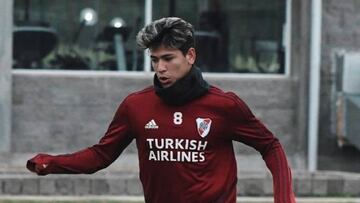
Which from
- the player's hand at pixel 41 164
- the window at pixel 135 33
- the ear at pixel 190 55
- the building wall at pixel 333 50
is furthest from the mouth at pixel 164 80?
the building wall at pixel 333 50

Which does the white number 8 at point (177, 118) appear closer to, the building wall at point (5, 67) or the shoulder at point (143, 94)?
the shoulder at point (143, 94)

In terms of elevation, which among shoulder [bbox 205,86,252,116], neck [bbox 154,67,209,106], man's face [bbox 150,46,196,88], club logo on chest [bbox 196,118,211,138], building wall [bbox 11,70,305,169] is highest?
man's face [bbox 150,46,196,88]

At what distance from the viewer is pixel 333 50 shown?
42.9ft

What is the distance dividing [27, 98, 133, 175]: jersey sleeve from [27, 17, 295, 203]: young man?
78mm

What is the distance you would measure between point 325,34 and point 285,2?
1.99 feet

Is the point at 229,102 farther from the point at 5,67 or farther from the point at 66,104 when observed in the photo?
the point at 66,104

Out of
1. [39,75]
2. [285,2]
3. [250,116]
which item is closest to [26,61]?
[39,75]

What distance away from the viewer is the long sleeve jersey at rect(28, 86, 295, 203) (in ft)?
16.2

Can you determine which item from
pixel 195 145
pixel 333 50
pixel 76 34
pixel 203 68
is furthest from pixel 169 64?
pixel 333 50

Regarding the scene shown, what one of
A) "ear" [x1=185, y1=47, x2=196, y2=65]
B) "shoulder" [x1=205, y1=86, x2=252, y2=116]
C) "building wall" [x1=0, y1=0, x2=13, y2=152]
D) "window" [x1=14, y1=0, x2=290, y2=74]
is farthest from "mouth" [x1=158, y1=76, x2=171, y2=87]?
"window" [x1=14, y1=0, x2=290, y2=74]

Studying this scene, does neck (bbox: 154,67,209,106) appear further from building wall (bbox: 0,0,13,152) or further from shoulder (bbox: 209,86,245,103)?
building wall (bbox: 0,0,13,152)

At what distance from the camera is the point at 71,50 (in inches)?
508

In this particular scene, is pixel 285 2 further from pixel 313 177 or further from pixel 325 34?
pixel 313 177

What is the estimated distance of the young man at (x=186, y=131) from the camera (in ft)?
15.9
